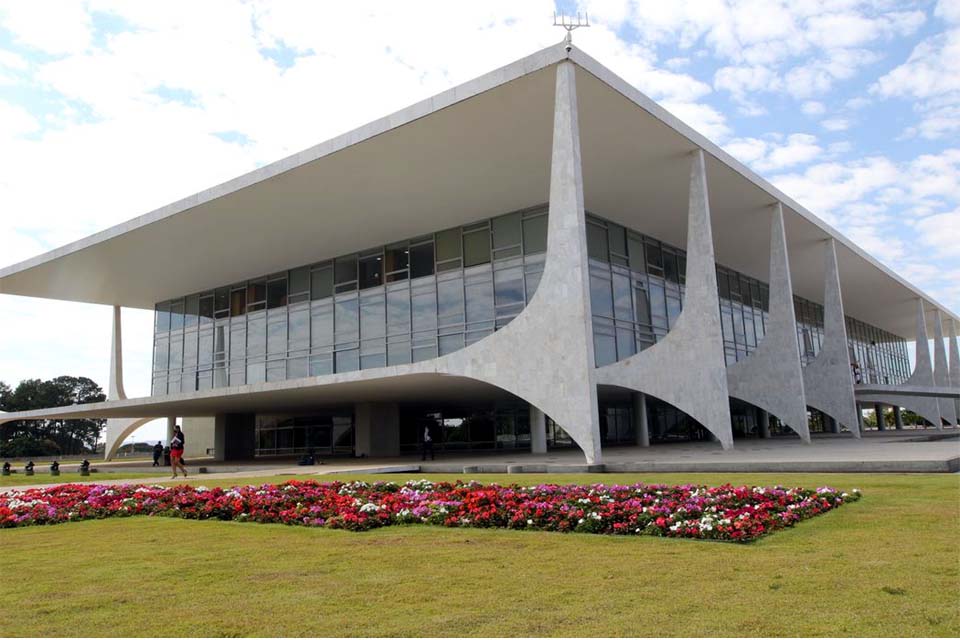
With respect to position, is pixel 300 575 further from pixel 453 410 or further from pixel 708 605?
pixel 453 410

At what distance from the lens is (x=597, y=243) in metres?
28.3

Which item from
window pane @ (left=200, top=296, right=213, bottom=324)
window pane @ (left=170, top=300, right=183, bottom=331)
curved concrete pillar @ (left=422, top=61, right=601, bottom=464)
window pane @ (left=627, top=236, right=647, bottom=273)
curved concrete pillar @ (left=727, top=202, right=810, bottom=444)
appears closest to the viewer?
curved concrete pillar @ (left=422, top=61, right=601, bottom=464)

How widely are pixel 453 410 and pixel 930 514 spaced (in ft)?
90.0

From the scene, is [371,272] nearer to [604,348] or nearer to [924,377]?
[604,348]

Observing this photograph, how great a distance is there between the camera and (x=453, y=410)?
3450cm

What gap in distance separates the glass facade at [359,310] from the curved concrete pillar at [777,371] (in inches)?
397

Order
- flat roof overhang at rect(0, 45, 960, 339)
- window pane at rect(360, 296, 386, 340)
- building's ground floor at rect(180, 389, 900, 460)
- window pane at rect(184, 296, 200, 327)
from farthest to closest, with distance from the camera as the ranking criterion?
window pane at rect(184, 296, 200, 327)
building's ground floor at rect(180, 389, 900, 460)
window pane at rect(360, 296, 386, 340)
flat roof overhang at rect(0, 45, 960, 339)

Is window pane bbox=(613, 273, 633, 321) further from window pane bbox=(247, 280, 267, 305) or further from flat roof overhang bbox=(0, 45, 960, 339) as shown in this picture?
window pane bbox=(247, 280, 267, 305)

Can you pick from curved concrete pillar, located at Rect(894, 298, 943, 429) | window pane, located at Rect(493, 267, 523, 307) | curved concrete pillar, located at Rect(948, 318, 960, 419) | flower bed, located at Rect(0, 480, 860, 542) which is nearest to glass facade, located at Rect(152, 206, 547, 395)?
window pane, located at Rect(493, 267, 523, 307)

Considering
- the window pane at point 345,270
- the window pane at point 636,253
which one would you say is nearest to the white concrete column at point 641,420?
the window pane at point 636,253

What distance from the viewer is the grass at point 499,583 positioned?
4500 mm

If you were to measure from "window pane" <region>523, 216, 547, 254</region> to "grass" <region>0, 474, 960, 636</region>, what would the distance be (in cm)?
1910

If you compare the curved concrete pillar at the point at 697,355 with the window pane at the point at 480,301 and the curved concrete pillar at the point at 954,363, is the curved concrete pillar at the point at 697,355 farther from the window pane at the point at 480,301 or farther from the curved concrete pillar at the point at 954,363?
the curved concrete pillar at the point at 954,363

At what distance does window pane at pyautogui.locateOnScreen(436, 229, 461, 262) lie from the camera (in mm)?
29188
